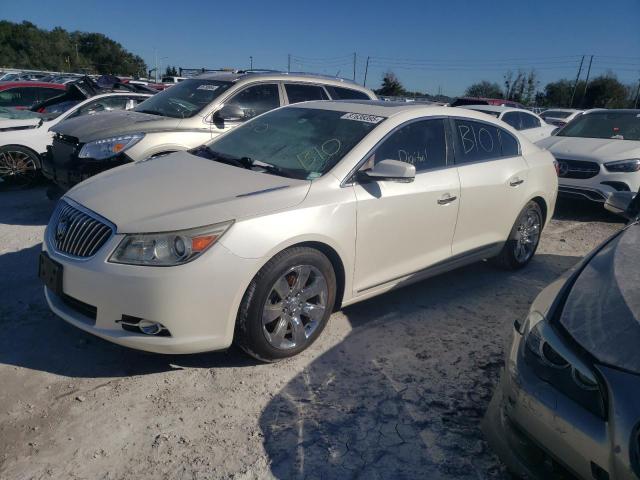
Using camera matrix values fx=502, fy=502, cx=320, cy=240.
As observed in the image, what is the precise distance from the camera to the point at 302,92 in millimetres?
6840

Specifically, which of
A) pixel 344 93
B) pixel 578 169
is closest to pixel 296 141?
pixel 344 93

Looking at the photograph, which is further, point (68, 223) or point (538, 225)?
point (538, 225)

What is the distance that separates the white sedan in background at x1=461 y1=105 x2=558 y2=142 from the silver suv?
5.67m

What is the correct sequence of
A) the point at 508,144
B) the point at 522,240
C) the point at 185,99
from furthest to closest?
the point at 185,99 → the point at 522,240 → the point at 508,144

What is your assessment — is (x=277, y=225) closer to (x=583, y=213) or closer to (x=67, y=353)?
(x=67, y=353)

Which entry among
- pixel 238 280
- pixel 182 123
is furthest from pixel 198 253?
pixel 182 123

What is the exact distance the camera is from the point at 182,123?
5.89 meters

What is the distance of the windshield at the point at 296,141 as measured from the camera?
11.5 ft

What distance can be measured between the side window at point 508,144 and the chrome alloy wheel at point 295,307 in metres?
2.50

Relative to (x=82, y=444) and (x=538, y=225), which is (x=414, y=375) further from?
(x=538, y=225)

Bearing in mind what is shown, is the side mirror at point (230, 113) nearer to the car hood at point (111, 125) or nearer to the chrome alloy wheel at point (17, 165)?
the car hood at point (111, 125)

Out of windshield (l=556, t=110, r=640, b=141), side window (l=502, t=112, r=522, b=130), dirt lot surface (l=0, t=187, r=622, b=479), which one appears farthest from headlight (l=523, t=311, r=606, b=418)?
side window (l=502, t=112, r=522, b=130)

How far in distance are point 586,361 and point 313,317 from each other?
1.78 m

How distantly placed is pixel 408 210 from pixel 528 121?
32.5 ft
